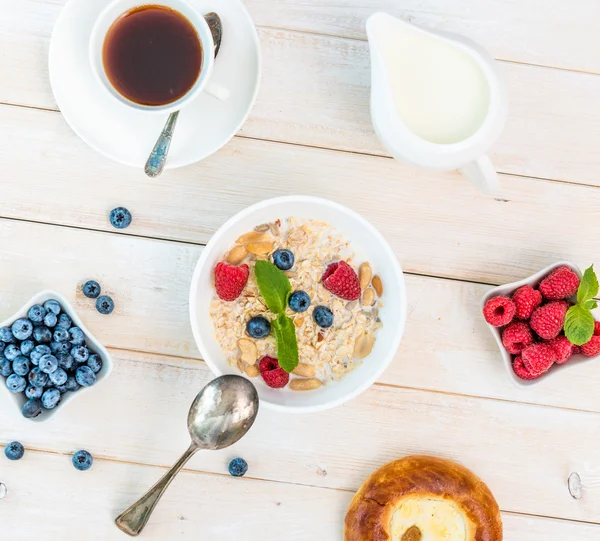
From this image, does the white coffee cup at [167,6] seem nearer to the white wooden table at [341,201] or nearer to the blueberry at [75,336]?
the white wooden table at [341,201]

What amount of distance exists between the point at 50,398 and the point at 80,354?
9 cm

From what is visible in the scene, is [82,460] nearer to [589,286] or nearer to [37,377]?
[37,377]

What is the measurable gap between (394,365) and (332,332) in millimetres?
149

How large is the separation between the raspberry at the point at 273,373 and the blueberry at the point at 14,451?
0.46m

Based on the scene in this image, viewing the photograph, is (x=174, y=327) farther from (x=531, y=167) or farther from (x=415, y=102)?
(x=531, y=167)

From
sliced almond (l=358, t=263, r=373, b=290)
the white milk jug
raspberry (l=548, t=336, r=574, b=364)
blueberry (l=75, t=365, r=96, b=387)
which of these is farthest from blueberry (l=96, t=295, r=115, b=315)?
raspberry (l=548, t=336, r=574, b=364)

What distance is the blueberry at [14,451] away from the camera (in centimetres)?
121

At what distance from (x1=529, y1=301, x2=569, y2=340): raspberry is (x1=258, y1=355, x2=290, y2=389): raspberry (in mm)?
444

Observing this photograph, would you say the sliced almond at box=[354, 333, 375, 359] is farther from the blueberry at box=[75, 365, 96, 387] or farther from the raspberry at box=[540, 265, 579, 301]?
the blueberry at box=[75, 365, 96, 387]

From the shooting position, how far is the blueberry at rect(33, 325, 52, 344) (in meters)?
1.13

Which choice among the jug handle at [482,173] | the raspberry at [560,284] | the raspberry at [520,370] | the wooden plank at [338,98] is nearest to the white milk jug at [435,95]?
the jug handle at [482,173]

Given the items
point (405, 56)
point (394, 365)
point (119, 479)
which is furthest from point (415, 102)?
point (119, 479)

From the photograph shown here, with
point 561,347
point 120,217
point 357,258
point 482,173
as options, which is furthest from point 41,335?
point 561,347

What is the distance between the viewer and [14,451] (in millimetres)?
1213
